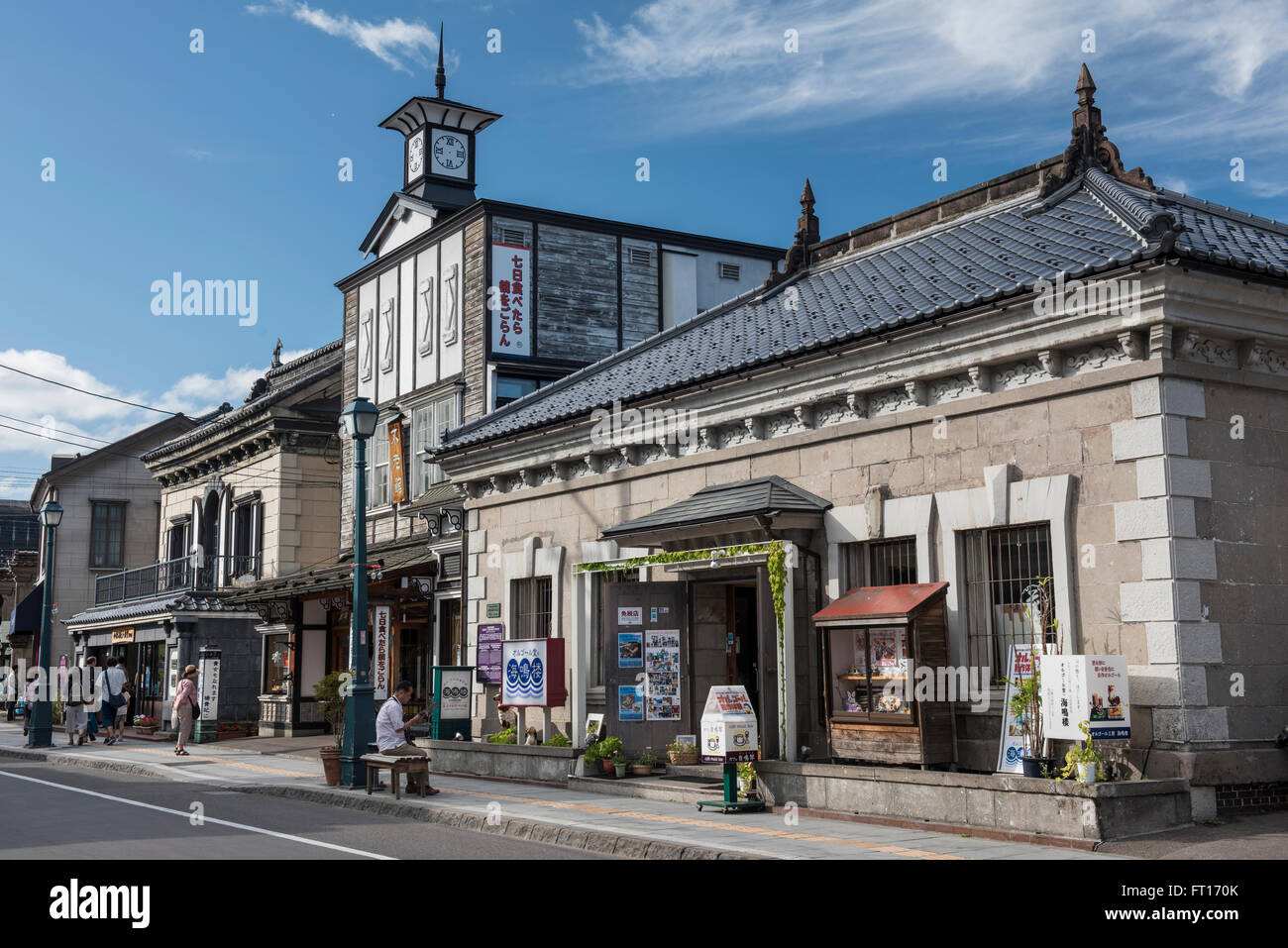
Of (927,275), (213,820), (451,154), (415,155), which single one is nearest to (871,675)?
(927,275)

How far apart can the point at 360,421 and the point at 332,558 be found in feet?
54.3

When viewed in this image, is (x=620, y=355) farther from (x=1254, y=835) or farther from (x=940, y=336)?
(x=1254, y=835)

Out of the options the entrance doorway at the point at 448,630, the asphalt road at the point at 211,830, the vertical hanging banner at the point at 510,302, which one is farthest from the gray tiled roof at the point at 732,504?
the vertical hanging banner at the point at 510,302

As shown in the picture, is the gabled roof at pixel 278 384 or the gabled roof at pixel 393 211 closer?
the gabled roof at pixel 393 211

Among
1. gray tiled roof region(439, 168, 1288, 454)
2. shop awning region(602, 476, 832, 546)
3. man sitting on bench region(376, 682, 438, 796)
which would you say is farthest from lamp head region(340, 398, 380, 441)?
shop awning region(602, 476, 832, 546)

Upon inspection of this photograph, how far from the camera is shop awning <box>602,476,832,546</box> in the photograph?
1503 cm

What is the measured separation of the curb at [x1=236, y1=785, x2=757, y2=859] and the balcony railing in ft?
58.5

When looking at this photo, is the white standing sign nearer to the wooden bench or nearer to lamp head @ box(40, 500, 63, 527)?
lamp head @ box(40, 500, 63, 527)

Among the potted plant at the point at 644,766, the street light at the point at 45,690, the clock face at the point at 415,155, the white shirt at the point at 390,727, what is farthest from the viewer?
the clock face at the point at 415,155

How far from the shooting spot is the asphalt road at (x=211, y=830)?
11.4 meters

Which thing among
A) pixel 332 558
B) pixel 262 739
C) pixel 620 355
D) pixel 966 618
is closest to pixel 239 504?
pixel 332 558

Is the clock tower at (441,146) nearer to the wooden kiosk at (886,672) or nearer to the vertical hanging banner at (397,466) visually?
the vertical hanging banner at (397,466)

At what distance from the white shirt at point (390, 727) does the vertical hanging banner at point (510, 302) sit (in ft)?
35.3

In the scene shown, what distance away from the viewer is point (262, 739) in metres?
30.1
